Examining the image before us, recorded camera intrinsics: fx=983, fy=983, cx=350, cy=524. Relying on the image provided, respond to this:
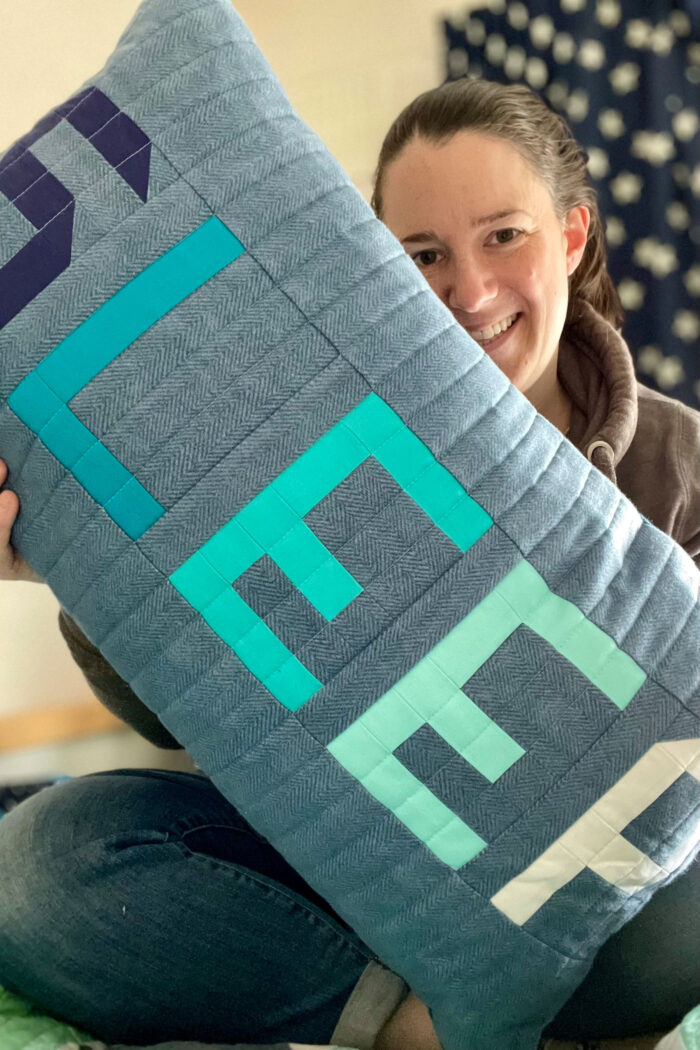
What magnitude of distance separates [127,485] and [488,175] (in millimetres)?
579

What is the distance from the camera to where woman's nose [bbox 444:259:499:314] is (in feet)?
3.19

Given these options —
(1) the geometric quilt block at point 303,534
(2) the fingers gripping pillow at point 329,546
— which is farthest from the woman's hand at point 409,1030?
(1) the geometric quilt block at point 303,534

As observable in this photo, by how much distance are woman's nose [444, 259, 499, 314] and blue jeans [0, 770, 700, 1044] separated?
550 mm

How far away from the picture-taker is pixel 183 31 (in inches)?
25.0

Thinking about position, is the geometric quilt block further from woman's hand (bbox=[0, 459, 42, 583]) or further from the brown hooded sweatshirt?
the brown hooded sweatshirt

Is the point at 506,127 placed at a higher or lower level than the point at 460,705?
higher

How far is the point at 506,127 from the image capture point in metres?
1.02

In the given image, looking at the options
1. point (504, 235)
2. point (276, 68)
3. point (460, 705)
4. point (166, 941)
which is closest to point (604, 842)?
point (460, 705)

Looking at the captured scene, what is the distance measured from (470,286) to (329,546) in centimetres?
48

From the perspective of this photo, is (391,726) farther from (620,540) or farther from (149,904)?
(149,904)

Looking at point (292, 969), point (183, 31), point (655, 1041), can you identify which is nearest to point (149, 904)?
point (292, 969)

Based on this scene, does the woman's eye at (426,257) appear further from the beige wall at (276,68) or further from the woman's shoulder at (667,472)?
the beige wall at (276,68)

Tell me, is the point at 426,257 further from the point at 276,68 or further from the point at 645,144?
the point at 276,68

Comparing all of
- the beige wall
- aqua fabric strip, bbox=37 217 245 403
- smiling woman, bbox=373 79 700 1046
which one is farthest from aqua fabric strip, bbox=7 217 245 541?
the beige wall
